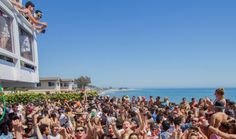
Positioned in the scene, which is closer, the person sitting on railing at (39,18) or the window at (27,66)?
the window at (27,66)

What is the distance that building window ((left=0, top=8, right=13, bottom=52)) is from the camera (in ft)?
28.9

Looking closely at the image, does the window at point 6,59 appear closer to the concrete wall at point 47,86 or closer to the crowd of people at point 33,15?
the crowd of people at point 33,15

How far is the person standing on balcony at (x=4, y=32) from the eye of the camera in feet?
28.8

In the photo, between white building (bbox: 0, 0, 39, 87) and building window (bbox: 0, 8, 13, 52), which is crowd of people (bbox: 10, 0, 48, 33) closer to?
white building (bbox: 0, 0, 39, 87)

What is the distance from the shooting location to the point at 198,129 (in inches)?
240

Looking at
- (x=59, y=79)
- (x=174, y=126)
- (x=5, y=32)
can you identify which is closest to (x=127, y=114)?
(x=174, y=126)

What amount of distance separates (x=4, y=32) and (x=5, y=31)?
64mm

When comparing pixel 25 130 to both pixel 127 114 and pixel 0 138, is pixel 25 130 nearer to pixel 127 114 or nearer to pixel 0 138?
pixel 0 138

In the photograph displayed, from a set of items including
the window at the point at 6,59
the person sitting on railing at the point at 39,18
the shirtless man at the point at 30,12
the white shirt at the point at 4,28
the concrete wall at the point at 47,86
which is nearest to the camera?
the window at the point at 6,59

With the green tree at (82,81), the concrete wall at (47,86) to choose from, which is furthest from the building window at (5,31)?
the green tree at (82,81)

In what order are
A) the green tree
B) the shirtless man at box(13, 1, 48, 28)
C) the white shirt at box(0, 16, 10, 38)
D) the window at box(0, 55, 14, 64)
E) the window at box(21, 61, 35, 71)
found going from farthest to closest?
the green tree
the shirtless man at box(13, 1, 48, 28)
the window at box(21, 61, 35, 71)
the white shirt at box(0, 16, 10, 38)
the window at box(0, 55, 14, 64)

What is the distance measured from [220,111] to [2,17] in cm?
566

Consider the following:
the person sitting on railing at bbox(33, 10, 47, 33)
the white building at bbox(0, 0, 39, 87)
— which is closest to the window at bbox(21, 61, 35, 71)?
the white building at bbox(0, 0, 39, 87)

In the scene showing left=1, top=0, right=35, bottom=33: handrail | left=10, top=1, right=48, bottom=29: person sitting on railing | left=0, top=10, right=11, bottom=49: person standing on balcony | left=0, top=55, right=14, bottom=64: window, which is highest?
left=10, top=1, right=48, bottom=29: person sitting on railing
